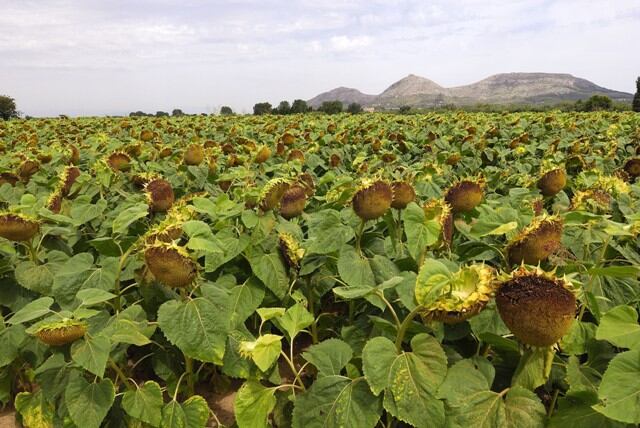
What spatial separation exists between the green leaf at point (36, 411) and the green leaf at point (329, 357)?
5.20 ft

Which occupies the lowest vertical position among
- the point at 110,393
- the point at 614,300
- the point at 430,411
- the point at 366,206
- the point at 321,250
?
the point at 110,393

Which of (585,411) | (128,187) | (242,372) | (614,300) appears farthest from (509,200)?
(128,187)

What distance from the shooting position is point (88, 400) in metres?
2.08

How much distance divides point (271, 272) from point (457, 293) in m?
1.13

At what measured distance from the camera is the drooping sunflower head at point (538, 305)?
49.4 inches

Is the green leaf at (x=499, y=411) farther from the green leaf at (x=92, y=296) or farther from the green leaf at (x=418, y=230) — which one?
the green leaf at (x=92, y=296)

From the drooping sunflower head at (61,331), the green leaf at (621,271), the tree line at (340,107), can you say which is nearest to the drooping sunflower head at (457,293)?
the green leaf at (621,271)

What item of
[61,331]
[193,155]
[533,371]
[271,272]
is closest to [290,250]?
[271,272]

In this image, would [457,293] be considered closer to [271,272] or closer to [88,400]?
[271,272]

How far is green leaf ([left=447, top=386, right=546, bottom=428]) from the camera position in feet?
4.54

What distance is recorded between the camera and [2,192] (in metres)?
4.00

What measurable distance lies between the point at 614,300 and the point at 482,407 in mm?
897

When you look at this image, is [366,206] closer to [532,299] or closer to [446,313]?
[446,313]

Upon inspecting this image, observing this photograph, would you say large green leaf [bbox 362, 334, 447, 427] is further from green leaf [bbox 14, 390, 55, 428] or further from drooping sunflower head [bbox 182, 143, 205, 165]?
drooping sunflower head [bbox 182, 143, 205, 165]
